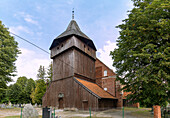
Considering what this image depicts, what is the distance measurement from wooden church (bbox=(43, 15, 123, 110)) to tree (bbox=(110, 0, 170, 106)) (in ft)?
31.8

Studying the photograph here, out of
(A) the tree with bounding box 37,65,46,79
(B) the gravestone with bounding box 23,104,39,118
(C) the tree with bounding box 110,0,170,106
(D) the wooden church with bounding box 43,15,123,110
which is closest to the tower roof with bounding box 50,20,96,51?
(D) the wooden church with bounding box 43,15,123,110

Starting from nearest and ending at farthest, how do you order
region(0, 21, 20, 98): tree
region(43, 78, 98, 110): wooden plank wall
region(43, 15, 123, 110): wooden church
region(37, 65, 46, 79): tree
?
region(43, 78, 98, 110): wooden plank wall < region(43, 15, 123, 110): wooden church < region(0, 21, 20, 98): tree < region(37, 65, 46, 79): tree

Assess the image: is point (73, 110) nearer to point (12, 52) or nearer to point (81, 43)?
point (81, 43)

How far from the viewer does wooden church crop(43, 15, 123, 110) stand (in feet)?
76.4

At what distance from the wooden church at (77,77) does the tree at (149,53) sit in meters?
9.69

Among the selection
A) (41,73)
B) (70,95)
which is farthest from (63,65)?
(41,73)

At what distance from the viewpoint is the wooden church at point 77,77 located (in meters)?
23.3

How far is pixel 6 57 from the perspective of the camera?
26.8 m

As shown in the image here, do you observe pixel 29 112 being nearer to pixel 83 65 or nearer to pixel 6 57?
pixel 83 65

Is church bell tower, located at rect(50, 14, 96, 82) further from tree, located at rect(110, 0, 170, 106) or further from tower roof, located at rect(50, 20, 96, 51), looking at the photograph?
tree, located at rect(110, 0, 170, 106)

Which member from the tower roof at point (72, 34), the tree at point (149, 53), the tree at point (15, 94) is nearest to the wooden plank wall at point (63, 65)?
the tower roof at point (72, 34)

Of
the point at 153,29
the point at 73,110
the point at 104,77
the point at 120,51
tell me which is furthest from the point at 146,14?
the point at 104,77

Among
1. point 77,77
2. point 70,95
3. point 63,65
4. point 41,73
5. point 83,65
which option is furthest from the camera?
point 41,73

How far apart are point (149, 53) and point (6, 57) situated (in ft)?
86.0
